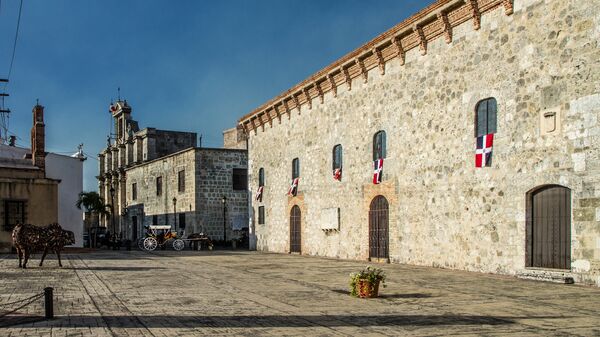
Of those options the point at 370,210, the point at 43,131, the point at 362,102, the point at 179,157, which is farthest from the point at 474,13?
the point at 179,157

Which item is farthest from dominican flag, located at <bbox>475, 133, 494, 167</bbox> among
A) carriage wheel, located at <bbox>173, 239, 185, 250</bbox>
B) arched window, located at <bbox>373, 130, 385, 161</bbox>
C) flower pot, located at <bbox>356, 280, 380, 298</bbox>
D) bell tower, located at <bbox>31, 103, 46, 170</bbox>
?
bell tower, located at <bbox>31, 103, 46, 170</bbox>

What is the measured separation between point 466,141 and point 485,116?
0.97 m

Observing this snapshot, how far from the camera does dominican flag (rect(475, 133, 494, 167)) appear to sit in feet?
53.3

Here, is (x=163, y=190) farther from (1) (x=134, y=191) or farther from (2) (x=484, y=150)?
(2) (x=484, y=150)

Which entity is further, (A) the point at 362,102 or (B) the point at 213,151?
(B) the point at 213,151

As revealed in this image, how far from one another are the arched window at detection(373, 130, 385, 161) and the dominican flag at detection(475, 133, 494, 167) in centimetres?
529

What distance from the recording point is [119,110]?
58.5 meters

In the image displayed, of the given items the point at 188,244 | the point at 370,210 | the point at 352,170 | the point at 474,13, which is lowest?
the point at 188,244

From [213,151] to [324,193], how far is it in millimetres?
15713

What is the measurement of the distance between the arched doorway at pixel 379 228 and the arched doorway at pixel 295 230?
673 cm

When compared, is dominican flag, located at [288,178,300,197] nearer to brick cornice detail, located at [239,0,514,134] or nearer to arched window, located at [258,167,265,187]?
brick cornice detail, located at [239,0,514,134]

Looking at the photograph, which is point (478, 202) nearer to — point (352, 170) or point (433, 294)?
point (433, 294)

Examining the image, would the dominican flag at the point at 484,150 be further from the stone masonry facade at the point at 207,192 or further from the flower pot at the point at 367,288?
the stone masonry facade at the point at 207,192

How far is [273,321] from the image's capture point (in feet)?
29.1
